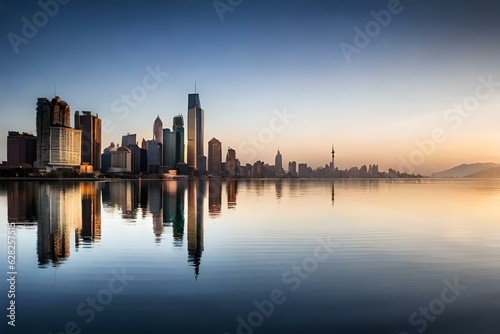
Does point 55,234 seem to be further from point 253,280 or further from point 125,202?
point 125,202

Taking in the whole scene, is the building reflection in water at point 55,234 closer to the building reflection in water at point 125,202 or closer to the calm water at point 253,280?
the calm water at point 253,280

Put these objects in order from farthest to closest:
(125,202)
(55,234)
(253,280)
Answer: (125,202) → (55,234) → (253,280)

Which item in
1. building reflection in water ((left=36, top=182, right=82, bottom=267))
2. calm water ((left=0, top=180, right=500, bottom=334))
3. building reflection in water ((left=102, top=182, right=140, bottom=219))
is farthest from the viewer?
building reflection in water ((left=102, top=182, right=140, bottom=219))

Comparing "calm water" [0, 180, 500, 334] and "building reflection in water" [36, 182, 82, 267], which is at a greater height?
"building reflection in water" [36, 182, 82, 267]

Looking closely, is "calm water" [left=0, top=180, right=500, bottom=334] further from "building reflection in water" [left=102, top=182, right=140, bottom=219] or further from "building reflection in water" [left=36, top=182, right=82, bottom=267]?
"building reflection in water" [left=102, top=182, right=140, bottom=219]

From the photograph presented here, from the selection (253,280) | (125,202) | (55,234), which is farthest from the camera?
(125,202)

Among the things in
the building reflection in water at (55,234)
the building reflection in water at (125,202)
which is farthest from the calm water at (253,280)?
the building reflection in water at (125,202)

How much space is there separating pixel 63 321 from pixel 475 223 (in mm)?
48049

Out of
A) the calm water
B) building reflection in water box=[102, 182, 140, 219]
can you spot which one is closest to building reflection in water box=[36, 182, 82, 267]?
the calm water

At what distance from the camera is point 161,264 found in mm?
25500

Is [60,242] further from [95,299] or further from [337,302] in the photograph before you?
[337,302]

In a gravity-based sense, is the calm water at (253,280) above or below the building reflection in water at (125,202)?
below

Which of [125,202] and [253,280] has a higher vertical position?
[125,202]

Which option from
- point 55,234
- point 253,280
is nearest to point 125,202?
point 55,234
